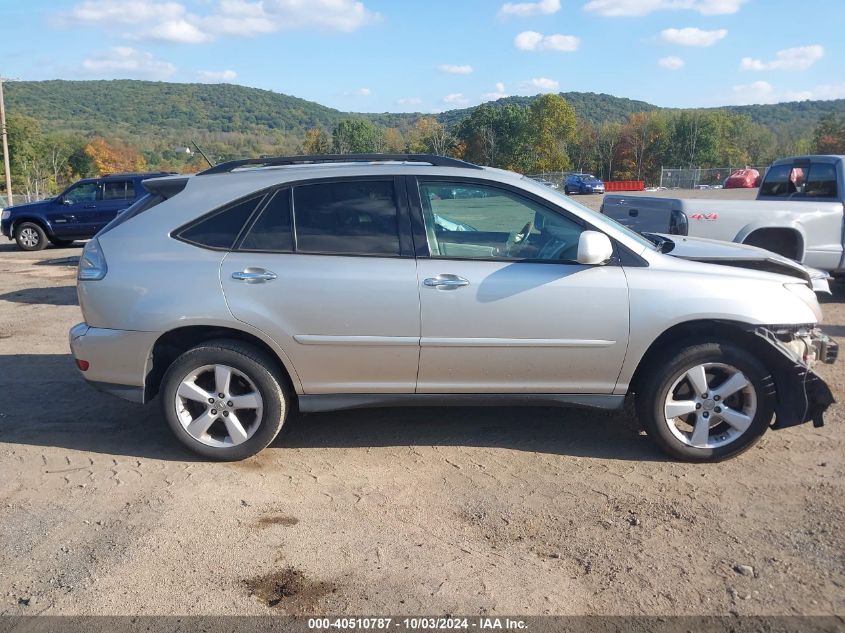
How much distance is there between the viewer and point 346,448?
4832mm

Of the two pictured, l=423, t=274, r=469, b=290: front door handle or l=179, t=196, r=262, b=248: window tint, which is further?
l=179, t=196, r=262, b=248: window tint

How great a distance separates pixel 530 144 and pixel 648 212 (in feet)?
274

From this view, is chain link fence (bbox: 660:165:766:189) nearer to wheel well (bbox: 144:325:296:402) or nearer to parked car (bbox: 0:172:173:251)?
parked car (bbox: 0:172:173:251)

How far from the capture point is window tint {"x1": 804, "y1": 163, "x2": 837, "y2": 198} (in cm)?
916

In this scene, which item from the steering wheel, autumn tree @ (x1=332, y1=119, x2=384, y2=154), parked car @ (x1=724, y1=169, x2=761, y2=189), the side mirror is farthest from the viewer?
autumn tree @ (x1=332, y1=119, x2=384, y2=154)

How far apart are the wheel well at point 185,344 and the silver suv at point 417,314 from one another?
1cm

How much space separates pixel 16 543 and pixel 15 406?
2.37 m

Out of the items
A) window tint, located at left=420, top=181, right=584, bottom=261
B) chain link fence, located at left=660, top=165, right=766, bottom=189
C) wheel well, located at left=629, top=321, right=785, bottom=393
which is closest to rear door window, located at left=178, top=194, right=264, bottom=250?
window tint, located at left=420, top=181, right=584, bottom=261

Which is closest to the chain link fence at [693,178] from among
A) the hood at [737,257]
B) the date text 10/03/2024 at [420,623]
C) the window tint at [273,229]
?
the hood at [737,257]

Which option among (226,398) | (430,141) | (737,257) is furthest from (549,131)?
(226,398)

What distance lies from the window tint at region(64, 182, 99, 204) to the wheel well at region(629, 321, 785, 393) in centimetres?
1661

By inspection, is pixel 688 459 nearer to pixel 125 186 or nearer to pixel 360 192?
pixel 360 192

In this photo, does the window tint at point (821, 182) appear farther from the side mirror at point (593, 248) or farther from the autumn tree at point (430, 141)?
the autumn tree at point (430, 141)

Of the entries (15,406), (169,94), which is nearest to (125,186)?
(15,406)
